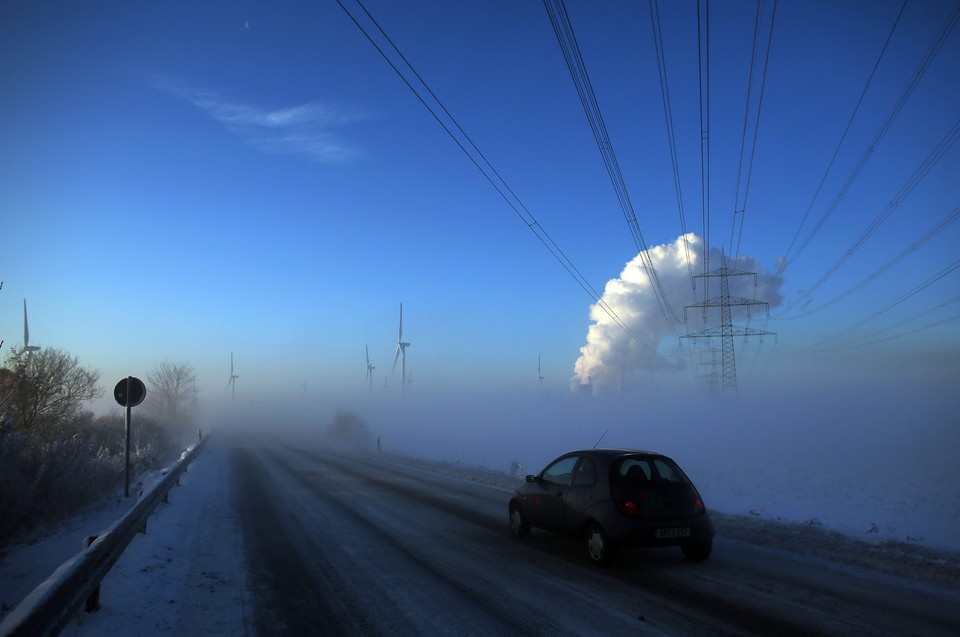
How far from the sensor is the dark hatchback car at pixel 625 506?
7.15 meters

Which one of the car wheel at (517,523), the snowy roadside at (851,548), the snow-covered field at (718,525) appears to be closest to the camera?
the snow-covered field at (718,525)

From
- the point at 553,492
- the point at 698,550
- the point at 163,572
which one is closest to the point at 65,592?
the point at 163,572

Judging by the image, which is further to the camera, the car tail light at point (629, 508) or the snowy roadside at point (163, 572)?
the car tail light at point (629, 508)

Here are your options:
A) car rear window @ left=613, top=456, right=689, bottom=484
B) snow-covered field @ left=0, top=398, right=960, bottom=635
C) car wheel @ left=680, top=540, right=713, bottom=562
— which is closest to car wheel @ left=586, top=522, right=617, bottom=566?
car rear window @ left=613, top=456, right=689, bottom=484

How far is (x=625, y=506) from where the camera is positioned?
7.24 meters

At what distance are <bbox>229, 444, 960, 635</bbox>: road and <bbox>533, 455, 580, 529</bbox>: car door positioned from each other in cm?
47

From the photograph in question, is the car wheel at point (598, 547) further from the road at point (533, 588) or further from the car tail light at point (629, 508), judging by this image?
the car tail light at point (629, 508)

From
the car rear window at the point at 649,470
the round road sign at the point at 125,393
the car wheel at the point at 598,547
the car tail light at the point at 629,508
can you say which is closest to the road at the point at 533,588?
the car wheel at the point at 598,547

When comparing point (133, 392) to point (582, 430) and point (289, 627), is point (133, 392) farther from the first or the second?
point (582, 430)

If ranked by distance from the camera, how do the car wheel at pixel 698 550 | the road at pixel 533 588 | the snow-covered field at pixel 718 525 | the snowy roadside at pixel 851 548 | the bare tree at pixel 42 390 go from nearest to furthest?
the road at pixel 533 588
the snow-covered field at pixel 718 525
the snowy roadside at pixel 851 548
the car wheel at pixel 698 550
the bare tree at pixel 42 390

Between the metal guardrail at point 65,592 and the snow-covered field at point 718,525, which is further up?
the metal guardrail at point 65,592

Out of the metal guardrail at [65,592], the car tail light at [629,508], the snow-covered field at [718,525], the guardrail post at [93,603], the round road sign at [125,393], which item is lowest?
the snow-covered field at [718,525]

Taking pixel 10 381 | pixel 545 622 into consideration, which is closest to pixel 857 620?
pixel 545 622

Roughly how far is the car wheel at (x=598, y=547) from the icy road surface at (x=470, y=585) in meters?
0.21
